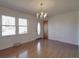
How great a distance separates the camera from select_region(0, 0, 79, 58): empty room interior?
4457mm

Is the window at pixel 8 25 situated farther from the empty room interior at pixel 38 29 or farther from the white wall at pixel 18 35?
the white wall at pixel 18 35

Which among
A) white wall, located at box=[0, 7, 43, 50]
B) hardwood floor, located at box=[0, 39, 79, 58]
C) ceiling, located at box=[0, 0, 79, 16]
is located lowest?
hardwood floor, located at box=[0, 39, 79, 58]

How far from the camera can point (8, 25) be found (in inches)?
214

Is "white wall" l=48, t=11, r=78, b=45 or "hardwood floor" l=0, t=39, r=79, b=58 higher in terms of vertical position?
"white wall" l=48, t=11, r=78, b=45

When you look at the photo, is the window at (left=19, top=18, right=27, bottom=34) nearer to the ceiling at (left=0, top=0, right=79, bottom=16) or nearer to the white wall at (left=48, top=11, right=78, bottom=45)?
the ceiling at (left=0, top=0, right=79, bottom=16)

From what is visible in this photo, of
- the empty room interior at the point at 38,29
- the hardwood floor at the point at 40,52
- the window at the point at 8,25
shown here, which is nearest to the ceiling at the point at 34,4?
the empty room interior at the point at 38,29

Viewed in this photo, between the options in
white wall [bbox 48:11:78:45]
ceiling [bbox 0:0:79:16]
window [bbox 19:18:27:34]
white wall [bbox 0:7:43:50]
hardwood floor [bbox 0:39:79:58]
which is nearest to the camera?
hardwood floor [bbox 0:39:79:58]

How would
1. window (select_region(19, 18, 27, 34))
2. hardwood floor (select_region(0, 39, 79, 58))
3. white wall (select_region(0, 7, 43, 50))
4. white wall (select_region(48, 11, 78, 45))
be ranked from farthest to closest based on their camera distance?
white wall (select_region(48, 11, 78, 45)) → window (select_region(19, 18, 27, 34)) → white wall (select_region(0, 7, 43, 50)) → hardwood floor (select_region(0, 39, 79, 58))

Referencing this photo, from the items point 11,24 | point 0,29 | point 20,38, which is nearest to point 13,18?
point 11,24

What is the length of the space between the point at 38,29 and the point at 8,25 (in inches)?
171

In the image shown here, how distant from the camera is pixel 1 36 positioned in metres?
4.94

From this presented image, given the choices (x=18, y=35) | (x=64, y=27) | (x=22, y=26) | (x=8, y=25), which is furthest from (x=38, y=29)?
(x=8, y=25)

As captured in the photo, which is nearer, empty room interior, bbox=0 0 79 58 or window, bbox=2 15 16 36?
empty room interior, bbox=0 0 79 58

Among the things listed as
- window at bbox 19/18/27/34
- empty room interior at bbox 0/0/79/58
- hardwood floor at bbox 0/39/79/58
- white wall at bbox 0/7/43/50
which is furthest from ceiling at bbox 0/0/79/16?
hardwood floor at bbox 0/39/79/58
